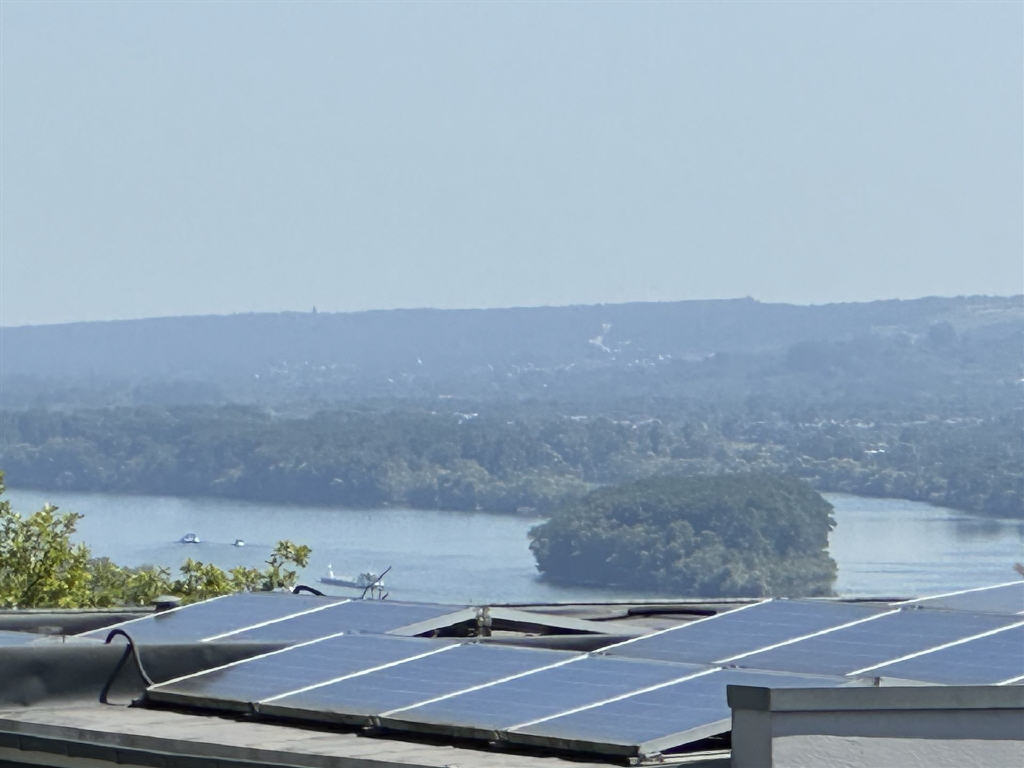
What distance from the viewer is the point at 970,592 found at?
36.1 feet

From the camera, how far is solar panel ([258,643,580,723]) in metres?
7.89

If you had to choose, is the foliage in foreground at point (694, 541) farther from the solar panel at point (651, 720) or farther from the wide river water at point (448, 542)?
the solar panel at point (651, 720)

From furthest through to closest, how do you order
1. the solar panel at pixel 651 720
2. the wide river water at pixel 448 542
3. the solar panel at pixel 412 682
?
the wide river water at pixel 448 542 → the solar panel at pixel 412 682 → the solar panel at pixel 651 720

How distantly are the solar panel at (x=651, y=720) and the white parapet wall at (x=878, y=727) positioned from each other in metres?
0.72

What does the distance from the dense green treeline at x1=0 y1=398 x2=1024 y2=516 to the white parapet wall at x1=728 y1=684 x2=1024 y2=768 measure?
12827 centimetres

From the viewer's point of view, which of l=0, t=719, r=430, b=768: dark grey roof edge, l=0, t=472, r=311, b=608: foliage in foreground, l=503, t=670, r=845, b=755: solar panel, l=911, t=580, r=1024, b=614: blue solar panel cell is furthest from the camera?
l=0, t=472, r=311, b=608: foliage in foreground

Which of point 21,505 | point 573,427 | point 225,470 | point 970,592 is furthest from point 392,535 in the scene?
point 970,592

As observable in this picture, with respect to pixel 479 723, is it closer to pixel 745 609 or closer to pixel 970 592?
pixel 745 609

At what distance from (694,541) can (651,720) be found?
3891 inches

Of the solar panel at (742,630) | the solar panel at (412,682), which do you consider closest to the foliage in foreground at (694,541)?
the solar panel at (742,630)

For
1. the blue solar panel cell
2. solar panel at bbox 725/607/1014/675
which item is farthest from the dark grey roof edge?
the blue solar panel cell

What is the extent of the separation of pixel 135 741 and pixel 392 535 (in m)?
117

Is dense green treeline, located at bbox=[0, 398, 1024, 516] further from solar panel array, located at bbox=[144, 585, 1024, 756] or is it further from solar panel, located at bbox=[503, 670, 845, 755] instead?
solar panel, located at bbox=[503, 670, 845, 755]

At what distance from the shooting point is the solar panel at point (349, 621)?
9.70 m
